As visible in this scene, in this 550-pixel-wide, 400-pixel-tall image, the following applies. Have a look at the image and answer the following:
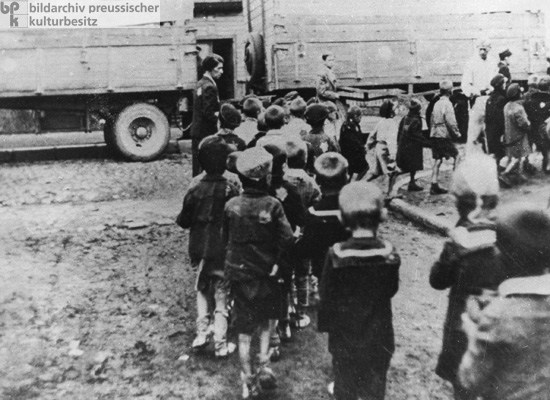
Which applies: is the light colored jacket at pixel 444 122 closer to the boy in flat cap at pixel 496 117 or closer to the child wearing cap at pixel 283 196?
the boy in flat cap at pixel 496 117

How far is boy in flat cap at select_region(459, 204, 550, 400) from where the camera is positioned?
256 cm

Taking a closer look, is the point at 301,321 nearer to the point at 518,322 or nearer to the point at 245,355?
the point at 245,355

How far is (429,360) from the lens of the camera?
398 centimetres

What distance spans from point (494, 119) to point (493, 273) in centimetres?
622

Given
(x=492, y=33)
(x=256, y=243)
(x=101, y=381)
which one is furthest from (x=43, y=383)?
(x=492, y=33)

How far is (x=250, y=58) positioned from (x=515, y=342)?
10.7 metres

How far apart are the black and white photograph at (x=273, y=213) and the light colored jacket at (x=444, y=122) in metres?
0.04

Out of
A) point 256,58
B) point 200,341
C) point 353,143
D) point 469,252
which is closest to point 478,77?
point 353,143

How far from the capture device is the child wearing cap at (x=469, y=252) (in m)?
2.68

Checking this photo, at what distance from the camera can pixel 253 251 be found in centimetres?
344

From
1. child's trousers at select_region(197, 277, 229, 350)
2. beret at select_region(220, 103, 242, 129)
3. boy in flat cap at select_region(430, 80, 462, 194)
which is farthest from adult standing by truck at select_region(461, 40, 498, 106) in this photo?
child's trousers at select_region(197, 277, 229, 350)

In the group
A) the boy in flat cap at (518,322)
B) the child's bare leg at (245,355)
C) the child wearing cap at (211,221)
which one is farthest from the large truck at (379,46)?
the boy in flat cap at (518,322)

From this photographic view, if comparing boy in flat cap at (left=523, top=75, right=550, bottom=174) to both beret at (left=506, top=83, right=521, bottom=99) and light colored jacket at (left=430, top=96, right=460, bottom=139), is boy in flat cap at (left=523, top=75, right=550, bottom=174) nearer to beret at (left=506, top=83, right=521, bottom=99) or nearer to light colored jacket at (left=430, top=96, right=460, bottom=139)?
beret at (left=506, top=83, right=521, bottom=99)

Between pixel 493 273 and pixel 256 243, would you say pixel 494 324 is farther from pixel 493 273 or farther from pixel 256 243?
pixel 256 243
